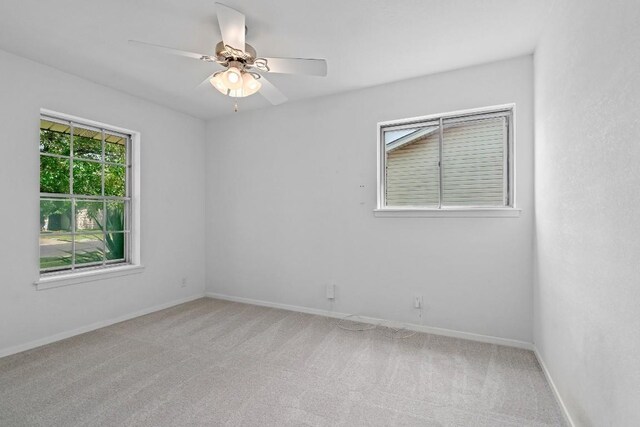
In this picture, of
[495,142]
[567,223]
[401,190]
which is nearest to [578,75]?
[567,223]

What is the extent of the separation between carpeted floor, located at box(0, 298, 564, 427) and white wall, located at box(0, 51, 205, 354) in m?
0.31

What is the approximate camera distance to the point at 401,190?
11.0 ft

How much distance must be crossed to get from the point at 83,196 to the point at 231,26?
2544 millimetres

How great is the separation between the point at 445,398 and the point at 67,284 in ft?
11.4

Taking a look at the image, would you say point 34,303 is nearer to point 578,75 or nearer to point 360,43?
point 360,43

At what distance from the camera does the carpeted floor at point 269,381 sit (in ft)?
6.00

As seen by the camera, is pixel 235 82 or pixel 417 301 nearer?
pixel 235 82

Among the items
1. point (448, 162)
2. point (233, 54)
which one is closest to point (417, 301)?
point (448, 162)

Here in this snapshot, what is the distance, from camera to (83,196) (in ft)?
10.7

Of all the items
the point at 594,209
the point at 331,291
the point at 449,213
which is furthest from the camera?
the point at 331,291

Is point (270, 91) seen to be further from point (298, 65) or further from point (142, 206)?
point (142, 206)

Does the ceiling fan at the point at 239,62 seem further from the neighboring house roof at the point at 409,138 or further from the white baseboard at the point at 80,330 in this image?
the white baseboard at the point at 80,330

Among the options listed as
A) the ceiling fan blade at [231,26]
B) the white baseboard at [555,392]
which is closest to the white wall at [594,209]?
the white baseboard at [555,392]

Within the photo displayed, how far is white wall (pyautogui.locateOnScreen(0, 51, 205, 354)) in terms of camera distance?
104 inches
